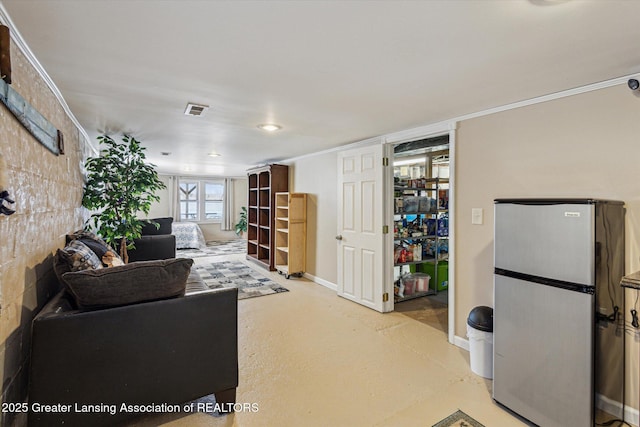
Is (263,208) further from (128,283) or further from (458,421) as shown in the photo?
(458,421)

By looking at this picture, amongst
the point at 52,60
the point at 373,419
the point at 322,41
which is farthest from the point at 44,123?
the point at 373,419

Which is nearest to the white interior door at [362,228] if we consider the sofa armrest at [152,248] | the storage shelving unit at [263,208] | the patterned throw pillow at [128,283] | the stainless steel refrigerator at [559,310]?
the stainless steel refrigerator at [559,310]

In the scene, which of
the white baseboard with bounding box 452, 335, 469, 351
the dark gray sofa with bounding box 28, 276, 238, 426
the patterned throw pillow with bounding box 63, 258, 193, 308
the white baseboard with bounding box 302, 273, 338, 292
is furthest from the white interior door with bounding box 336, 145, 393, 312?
the patterned throw pillow with bounding box 63, 258, 193, 308

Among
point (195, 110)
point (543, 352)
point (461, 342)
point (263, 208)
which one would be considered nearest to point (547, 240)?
point (543, 352)

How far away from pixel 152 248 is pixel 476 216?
4.30 meters

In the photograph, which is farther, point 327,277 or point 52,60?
point 327,277

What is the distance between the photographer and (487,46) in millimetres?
1535

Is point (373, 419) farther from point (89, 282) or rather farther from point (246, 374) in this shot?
point (89, 282)

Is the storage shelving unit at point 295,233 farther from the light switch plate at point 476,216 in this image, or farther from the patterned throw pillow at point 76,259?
the patterned throw pillow at point 76,259

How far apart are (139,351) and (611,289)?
9.10 feet

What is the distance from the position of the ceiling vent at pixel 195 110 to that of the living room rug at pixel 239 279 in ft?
8.13

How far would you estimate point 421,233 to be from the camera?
4.22m

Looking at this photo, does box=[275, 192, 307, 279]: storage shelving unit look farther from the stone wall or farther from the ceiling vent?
the stone wall

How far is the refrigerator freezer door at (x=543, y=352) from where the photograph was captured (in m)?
1.63
